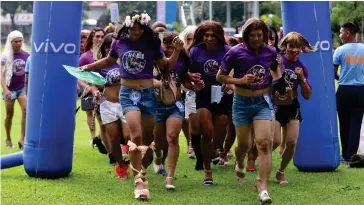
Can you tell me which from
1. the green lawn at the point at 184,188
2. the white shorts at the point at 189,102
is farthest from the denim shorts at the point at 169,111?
the green lawn at the point at 184,188

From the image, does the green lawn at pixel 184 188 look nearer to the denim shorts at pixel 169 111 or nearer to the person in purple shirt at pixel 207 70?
the person in purple shirt at pixel 207 70

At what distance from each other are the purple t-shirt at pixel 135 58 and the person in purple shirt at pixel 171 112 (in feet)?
1.15

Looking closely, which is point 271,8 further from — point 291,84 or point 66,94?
point 291,84

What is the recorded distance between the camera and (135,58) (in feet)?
21.2

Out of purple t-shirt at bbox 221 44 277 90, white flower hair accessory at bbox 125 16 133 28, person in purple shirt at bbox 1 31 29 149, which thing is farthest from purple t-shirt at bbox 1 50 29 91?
purple t-shirt at bbox 221 44 277 90

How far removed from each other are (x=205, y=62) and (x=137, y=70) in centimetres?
110

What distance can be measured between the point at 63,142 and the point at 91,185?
64cm

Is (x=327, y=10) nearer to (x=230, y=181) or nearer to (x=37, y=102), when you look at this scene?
(x=230, y=181)

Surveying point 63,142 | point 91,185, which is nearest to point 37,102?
point 63,142

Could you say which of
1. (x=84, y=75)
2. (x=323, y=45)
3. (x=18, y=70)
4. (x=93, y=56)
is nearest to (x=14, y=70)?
(x=18, y=70)

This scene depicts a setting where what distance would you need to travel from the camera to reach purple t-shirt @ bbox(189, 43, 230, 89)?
24.0 feet

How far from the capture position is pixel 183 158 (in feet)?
30.3

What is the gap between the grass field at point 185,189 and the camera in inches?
247

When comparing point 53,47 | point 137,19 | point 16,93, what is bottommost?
point 16,93
